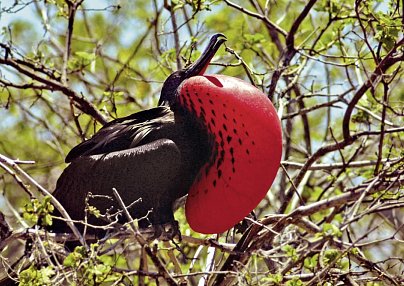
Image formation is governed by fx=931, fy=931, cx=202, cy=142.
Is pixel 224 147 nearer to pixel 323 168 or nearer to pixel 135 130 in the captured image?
pixel 135 130

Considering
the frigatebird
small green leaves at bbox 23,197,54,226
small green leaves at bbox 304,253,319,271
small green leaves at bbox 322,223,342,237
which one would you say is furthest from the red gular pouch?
small green leaves at bbox 23,197,54,226

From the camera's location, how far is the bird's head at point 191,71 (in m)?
4.53

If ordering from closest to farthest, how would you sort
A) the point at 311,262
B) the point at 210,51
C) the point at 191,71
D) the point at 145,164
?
the point at 311,262, the point at 145,164, the point at 210,51, the point at 191,71

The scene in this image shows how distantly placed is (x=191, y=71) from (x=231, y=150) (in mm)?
673

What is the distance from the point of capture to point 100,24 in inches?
358

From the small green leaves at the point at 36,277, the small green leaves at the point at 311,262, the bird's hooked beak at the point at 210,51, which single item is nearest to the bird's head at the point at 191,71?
the bird's hooked beak at the point at 210,51

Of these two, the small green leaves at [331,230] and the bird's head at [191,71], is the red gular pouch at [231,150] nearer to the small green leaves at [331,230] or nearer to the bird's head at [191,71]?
the bird's head at [191,71]

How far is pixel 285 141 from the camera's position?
6.36m

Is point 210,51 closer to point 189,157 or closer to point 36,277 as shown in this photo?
point 189,157

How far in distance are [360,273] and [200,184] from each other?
0.86m

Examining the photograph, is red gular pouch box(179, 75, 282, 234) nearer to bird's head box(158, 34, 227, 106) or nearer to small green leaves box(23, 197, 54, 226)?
bird's head box(158, 34, 227, 106)

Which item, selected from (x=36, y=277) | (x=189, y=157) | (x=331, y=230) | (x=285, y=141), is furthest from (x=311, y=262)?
(x=285, y=141)

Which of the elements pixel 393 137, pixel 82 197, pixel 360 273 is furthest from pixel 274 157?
pixel 393 137

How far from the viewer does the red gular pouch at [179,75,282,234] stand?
159 inches
